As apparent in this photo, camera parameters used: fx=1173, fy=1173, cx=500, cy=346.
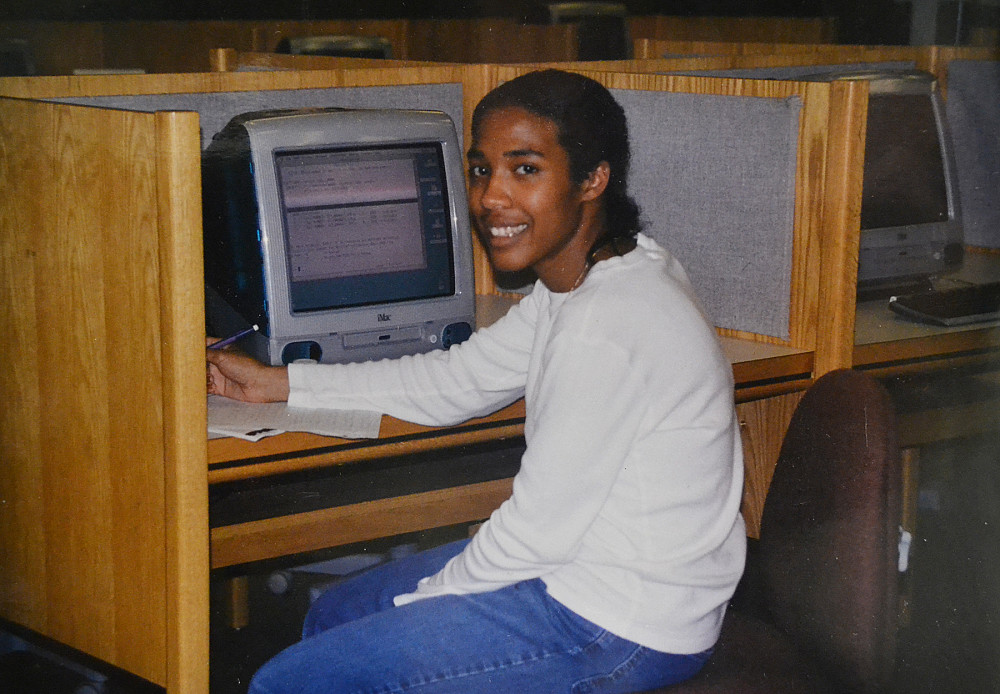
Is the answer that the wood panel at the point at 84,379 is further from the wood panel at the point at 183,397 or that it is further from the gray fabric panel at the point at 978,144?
the gray fabric panel at the point at 978,144

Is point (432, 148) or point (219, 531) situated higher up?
point (432, 148)

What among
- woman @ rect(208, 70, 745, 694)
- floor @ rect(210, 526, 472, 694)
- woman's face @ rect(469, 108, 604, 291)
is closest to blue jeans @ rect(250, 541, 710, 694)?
woman @ rect(208, 70, 745, 694)

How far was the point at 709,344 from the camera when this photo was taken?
1203 mm

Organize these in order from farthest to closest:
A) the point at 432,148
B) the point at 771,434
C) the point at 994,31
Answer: the point at 994,31 → the point at 771,434 → the point at 432,148

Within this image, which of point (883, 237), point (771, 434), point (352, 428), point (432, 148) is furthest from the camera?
point (883, 237)

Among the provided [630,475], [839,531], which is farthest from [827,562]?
[630,475]

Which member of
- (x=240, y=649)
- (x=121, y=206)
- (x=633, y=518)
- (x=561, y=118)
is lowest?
(x=240, y=649)

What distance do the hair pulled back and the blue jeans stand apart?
424 millimetres

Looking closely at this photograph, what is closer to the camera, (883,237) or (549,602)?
(549,602)

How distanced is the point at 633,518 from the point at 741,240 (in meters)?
0.72

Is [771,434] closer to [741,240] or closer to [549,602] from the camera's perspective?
[741,240]

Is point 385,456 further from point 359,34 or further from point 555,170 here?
point 359,34

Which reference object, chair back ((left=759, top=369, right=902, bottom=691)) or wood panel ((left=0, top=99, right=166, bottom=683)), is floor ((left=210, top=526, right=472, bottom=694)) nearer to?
wood panel ((left=0, top=99, right=166, bottom=683))

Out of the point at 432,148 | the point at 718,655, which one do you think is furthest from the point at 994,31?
the point at 718,655
